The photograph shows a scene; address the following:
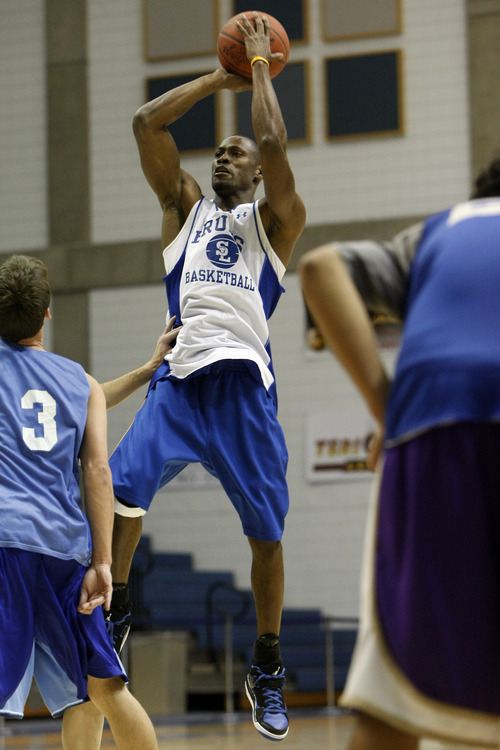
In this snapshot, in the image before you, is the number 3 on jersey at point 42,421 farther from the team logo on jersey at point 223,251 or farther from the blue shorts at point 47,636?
the team logo on jersey at point 223,251

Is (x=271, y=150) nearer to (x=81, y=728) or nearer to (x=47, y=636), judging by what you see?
(x=47, y=636)

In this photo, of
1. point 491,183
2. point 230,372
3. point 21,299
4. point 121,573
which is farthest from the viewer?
point 230,372

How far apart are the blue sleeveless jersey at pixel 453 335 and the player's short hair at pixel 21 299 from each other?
1.74 metres

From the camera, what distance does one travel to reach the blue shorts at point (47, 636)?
3.18 metres

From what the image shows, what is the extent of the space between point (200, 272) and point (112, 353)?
8147 millimetres

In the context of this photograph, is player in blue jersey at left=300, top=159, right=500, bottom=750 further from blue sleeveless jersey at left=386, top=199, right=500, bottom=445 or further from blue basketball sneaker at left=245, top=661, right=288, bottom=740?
blue basketball sneaker at left=245, top=661, right=288, bottom=740

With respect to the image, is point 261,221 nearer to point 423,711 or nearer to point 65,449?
point 65,449

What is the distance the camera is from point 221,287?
4.47m

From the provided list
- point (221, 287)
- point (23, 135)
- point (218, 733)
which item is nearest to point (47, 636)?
point (221, 287)

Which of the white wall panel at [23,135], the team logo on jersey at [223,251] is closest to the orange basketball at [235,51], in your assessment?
the team logo on jersey at [223,251]

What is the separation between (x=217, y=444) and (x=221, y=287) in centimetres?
70

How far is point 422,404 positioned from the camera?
1.81 m

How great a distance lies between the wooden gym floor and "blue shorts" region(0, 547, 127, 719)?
298cm

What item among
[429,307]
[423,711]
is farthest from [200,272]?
[423,711]
